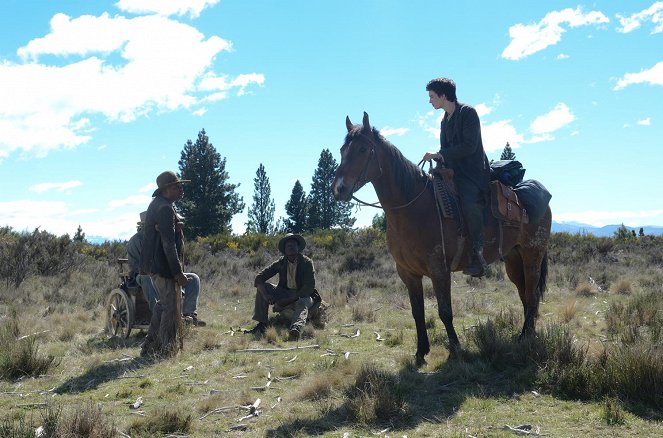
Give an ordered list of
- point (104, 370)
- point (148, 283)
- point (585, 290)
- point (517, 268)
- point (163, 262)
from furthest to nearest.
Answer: point (585, 290)
point (148, 283)
point (517, 268)
point (163, 262)
point (104, 370)

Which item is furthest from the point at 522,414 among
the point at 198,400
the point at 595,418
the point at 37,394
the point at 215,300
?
the point at 215,300

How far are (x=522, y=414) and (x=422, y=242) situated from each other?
6.99 feet

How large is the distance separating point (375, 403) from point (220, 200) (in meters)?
49.5

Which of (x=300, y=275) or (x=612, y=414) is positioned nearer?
(x=612, y=414)

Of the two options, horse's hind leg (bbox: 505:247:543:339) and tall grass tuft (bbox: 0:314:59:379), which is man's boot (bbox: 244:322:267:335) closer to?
tall grass tuft (bbox: 0:314:59:379)

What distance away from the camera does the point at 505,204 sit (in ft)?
21.8

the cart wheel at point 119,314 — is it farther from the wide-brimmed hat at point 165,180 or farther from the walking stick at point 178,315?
the wide-brimmed hat at point 165,180

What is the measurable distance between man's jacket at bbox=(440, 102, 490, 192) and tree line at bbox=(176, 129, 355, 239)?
121ft

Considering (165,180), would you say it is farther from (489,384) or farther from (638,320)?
(638,320)

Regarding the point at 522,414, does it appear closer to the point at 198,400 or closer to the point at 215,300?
the point at 198,400

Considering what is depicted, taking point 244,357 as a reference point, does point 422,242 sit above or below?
above

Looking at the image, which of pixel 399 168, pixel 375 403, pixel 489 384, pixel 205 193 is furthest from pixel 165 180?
pixel 205 193

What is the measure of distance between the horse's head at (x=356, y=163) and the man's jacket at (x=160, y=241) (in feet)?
9.44

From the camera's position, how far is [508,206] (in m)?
6.70
